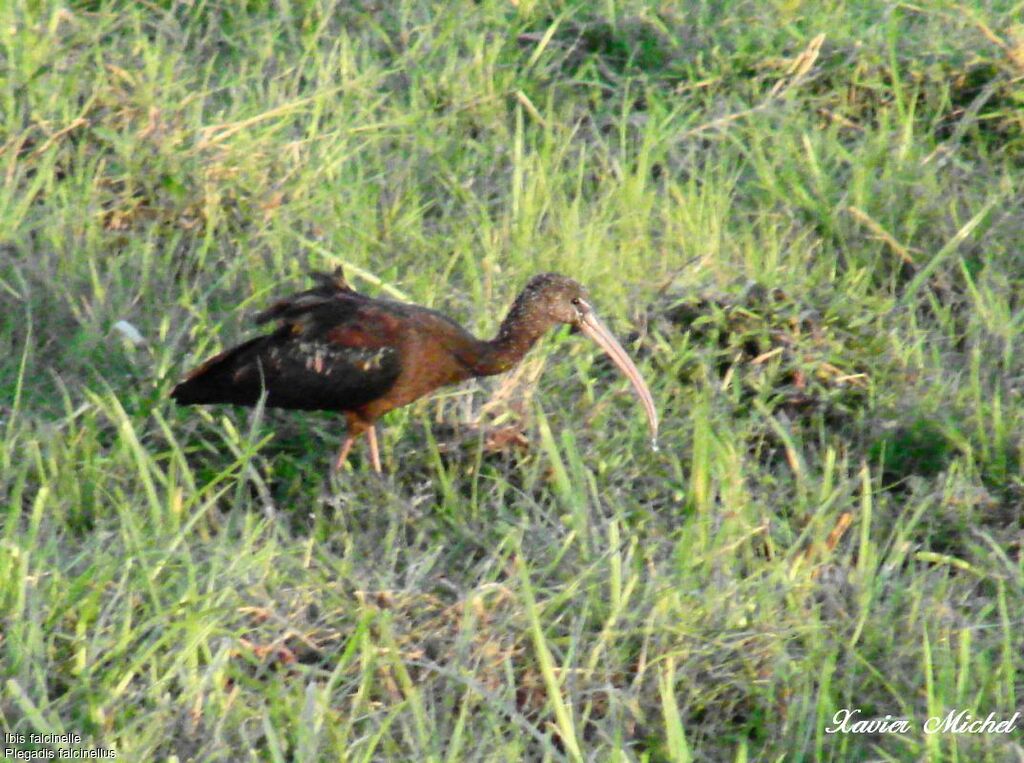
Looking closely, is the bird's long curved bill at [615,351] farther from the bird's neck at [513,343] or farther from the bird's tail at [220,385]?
the bird's tail at [220,385]

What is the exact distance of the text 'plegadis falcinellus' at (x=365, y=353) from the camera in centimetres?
473

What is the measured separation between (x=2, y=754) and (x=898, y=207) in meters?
3.74

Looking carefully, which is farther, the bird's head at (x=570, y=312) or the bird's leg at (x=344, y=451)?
the bird's head at (x=570, y=312)

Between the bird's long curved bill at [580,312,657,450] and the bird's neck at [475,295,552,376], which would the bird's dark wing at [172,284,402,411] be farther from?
the bird's long curved bill at [580,312,657,450]

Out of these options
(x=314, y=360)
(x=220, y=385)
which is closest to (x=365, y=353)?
(x=314, y=360)

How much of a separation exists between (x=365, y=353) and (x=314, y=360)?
147mm

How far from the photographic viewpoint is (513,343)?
4883 millimetres

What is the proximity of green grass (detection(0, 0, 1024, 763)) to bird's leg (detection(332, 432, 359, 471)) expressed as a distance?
72 millimetres

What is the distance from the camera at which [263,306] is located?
5254 mm

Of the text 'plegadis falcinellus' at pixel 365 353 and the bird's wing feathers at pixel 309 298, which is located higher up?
the bird's wing feathers at pixel 309 298

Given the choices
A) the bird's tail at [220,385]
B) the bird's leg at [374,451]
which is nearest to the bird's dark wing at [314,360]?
the bird's tail at [220,385]
